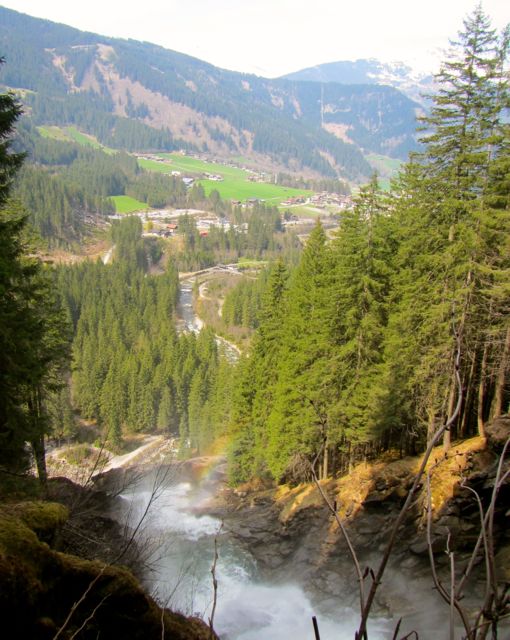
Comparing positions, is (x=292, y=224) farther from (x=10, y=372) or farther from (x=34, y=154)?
(x=10, y=372)

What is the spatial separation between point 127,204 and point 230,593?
16381 cm

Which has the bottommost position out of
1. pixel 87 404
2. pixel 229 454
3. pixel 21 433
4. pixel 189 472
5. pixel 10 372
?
pixel 87 404

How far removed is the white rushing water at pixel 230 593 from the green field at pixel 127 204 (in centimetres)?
14978

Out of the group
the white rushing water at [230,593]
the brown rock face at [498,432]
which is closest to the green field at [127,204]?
the white rushing water at [230,593]

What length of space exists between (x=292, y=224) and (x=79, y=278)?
84.2 m

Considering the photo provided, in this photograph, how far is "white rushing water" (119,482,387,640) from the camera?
501 inches

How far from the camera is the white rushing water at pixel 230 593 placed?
41.7ft

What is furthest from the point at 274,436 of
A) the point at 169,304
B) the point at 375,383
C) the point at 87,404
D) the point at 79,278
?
the point at 79,278

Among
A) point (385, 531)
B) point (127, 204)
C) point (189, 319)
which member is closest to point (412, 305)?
point (385, 531)

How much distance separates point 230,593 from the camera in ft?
51.6

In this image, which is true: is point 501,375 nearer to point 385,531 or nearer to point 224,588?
point 385,531

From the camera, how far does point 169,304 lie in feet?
259

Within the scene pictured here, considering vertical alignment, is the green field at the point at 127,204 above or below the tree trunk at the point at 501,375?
above

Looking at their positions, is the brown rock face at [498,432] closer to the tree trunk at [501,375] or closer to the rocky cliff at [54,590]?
the tree trunk at [501,375]
